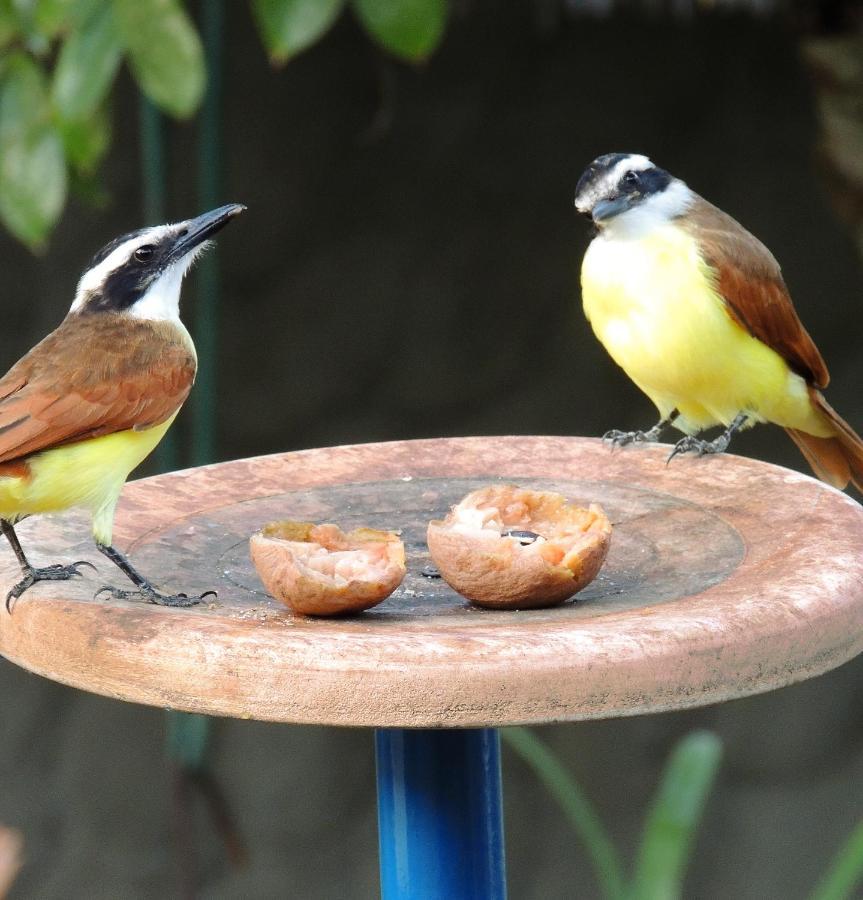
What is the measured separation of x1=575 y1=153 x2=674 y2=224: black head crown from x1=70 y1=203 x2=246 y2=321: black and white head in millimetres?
954

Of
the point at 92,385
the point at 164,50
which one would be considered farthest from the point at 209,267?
the point at 92,385

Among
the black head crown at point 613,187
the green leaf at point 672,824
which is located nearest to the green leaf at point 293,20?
the black head crown at point 613,187

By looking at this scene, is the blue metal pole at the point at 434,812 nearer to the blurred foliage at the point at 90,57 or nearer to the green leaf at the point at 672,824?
the green leaf at the point at 672,824

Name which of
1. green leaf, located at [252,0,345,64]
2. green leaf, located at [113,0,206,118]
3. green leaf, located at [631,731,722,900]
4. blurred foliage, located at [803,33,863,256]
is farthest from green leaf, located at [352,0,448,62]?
blurred foliage, located at [803,33,863,256]

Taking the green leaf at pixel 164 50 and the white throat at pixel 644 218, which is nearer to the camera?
the green leaf at pixel 164 50

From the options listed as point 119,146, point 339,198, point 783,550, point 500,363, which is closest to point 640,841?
point 500,363

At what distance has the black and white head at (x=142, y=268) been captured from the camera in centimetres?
307

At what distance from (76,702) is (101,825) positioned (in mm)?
424

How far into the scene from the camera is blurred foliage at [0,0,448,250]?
3035 millimetres

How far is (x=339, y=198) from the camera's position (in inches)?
201

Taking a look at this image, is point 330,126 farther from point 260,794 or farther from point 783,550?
point 783,550

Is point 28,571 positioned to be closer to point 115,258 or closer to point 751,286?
point 115,258

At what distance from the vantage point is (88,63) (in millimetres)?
3180

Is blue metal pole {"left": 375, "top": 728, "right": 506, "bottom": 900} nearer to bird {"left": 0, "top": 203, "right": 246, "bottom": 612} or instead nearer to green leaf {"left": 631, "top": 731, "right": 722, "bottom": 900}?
bird {"left": 0, "top": 203, "right": 246, "bottom": 612}
